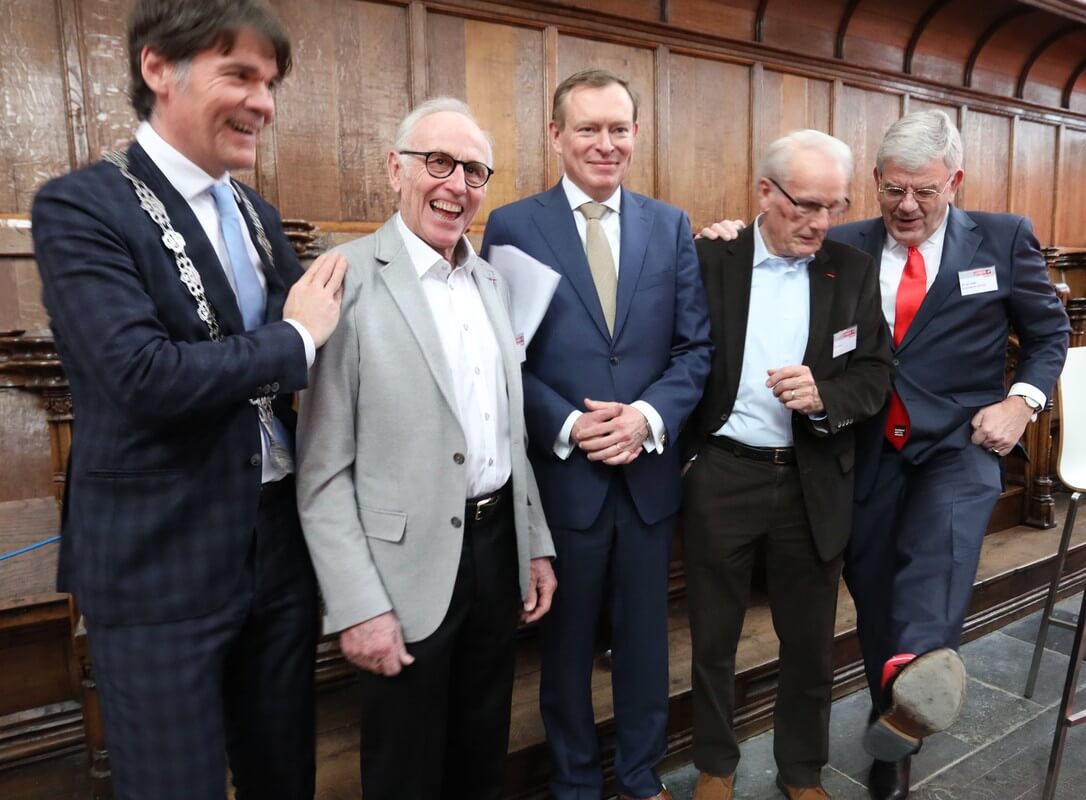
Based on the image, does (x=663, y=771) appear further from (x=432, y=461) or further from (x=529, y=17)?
(x=529, y=17)

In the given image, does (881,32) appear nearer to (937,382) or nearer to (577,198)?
(937,382)

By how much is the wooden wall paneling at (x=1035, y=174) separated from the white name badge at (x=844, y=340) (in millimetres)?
4544

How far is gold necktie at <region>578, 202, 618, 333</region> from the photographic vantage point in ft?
5.55

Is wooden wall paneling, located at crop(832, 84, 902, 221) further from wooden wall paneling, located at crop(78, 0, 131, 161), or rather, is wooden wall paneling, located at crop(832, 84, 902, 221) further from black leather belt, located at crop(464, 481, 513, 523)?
black leather belt, located at crop(464, 481, 513, 523)

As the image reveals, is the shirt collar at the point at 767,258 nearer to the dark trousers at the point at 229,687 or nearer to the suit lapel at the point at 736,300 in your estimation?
the suit lapel at the point at 736,300

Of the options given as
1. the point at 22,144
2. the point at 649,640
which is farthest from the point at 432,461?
the point at 22,144

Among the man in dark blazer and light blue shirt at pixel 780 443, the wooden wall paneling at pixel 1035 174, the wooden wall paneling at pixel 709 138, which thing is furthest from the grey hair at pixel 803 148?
the wooden wall paneling at pixel 1035 174

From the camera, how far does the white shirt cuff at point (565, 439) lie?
161cm

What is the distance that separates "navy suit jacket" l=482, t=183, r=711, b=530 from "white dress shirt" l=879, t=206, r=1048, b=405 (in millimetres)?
566

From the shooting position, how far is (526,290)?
1.61 metres

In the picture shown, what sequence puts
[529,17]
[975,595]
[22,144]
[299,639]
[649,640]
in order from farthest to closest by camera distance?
[529,17] → [975,595] → [22,144] → [649,640] → [299,639]

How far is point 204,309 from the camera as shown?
42.5 inches

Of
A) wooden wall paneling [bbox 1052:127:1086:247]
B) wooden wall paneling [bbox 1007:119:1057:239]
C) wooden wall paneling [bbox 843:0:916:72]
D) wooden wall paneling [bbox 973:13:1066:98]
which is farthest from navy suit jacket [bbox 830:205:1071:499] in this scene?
wooden wall paneling [bbox 1052:127:1086:247]

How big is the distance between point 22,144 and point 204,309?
2.03m
